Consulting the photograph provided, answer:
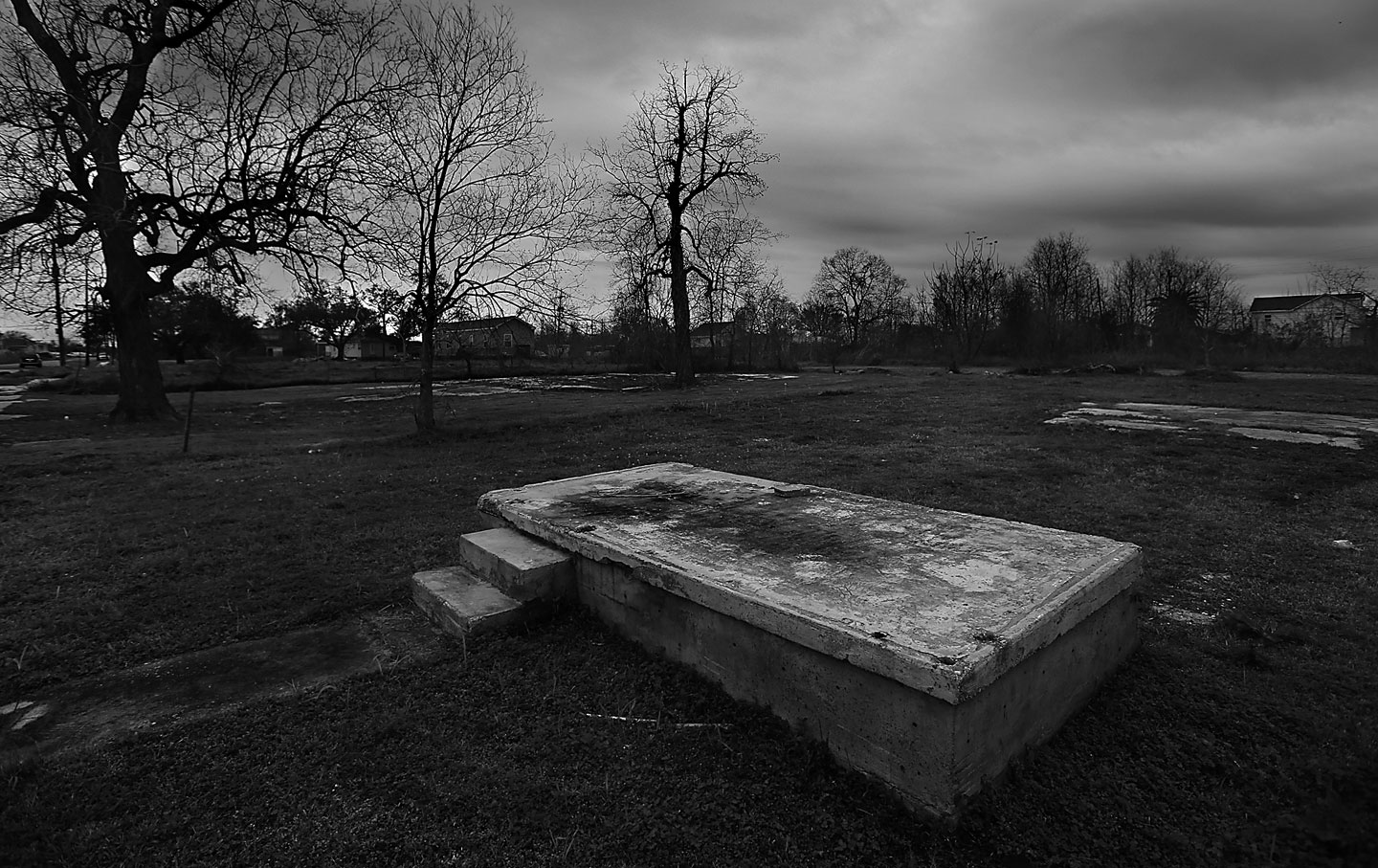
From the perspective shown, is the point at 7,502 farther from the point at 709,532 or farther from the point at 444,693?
the point at 709,532

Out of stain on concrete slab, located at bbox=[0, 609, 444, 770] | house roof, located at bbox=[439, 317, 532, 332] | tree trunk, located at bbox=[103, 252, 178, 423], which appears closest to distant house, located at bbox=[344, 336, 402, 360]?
tree trunk, located at bbox=[103, 252, 178, 423]

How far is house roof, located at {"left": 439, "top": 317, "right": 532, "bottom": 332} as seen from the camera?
10.2 metres

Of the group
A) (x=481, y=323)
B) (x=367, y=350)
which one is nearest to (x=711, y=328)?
(x=481, y=323)

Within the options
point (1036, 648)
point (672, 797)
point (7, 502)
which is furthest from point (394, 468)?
point (1036, 648)

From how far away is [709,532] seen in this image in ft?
10.8

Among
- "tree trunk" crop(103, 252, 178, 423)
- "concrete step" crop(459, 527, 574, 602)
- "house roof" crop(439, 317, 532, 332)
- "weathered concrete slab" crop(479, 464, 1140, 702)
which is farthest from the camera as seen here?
"tree trunk" crop(103, 252, 178, 423)

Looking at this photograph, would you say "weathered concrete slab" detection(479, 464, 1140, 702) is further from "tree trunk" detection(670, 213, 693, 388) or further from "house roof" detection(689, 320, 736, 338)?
"house roof" detection(689, 320, 736, 338)

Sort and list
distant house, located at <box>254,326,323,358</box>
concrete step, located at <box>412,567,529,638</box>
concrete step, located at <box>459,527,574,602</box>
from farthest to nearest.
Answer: distant house, located at <box>254,326,323,358</box>, concrete step, located at <box>459,527,574,602</box>, concrete step, located at <box>412,567,529,638</box>

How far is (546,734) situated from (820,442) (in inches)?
309

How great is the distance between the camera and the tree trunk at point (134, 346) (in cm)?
1292

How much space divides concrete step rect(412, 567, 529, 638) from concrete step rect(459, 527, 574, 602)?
61mm

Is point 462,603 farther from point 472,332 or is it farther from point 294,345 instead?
point 294,345

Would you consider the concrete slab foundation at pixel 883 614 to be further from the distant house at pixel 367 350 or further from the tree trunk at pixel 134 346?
the distant house at pixel 367 350

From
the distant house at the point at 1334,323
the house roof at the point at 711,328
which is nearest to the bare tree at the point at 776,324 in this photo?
the house roof at the point at 711,328
